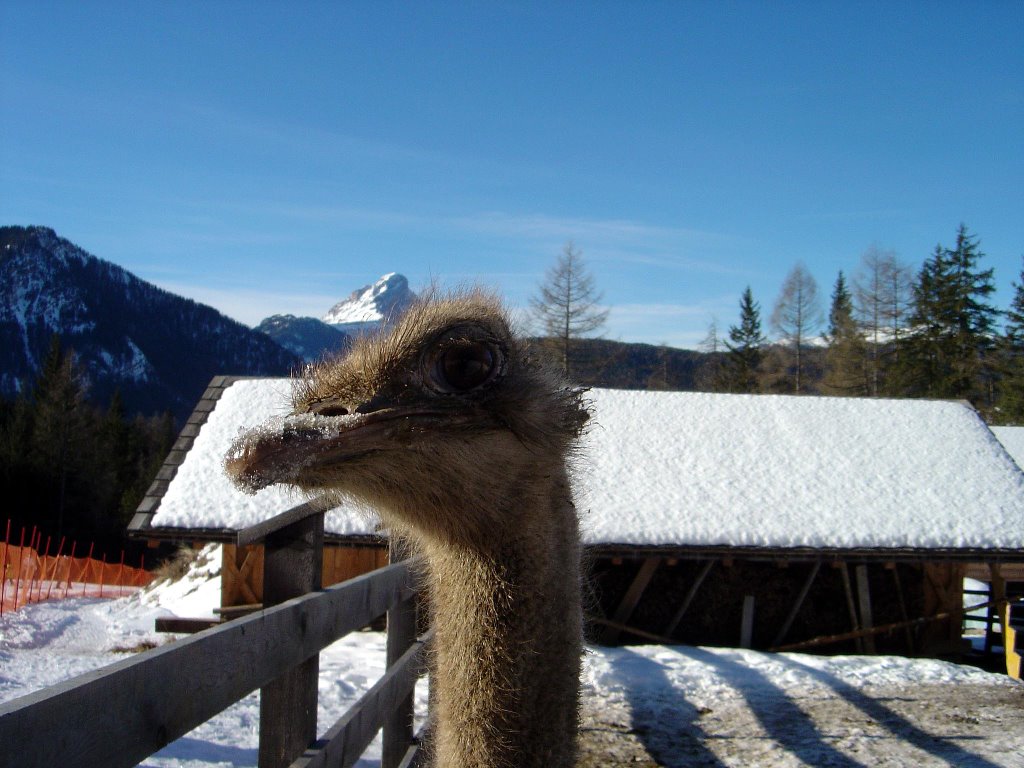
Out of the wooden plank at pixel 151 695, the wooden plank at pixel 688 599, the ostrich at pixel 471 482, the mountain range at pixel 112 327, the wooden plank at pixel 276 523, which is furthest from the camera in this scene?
the mountain range at pixel 112 327

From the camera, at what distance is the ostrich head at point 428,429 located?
1.41m

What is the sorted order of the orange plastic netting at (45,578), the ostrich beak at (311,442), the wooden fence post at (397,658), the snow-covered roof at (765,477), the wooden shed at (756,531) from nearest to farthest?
the ostrich beak at (311,442), the wooden fence post at (397,658), the wooden shed at (756,531), the snow-covered roof at (765,477), the orange plastic netting at (45,578)

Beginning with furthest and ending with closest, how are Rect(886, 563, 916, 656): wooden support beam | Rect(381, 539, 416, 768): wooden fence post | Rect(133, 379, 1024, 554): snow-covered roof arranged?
Rect(886, 563, 916, 656): wooden support beam, Rect(133, 379, 1024, 554): snow-covered roof, Rect(381, 539, 416, 768): wooden fence post

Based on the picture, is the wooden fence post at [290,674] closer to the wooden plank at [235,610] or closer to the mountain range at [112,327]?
the wooden plank at [235,610]

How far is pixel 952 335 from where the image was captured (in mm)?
39906

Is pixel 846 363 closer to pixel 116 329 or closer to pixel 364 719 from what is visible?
pixel 364 719

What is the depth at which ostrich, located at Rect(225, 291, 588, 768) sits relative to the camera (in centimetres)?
148

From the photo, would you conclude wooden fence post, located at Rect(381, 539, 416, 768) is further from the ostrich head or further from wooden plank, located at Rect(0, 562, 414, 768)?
the ostrich head

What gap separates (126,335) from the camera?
131 meters

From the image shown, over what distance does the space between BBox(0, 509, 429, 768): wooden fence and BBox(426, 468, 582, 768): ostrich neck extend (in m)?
0.43

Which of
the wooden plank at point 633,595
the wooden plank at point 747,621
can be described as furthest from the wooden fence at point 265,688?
the wooden plank at point 747,621

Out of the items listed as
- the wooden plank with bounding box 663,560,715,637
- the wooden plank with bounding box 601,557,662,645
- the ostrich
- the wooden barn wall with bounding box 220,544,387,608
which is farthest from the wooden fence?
the wooden plank with bounding box 663,560,715,637

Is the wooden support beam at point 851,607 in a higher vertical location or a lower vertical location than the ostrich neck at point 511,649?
lower

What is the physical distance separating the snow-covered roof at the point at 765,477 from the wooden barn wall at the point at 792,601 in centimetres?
72
